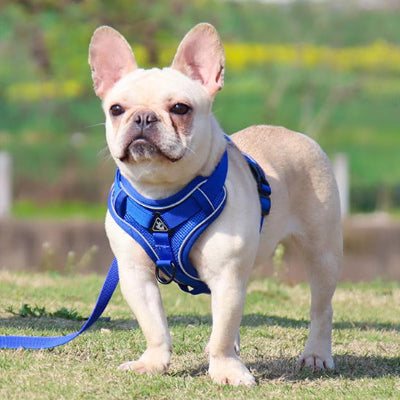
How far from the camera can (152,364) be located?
416 centimetres

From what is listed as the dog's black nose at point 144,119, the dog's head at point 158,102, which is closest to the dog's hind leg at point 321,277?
the dog's head at point 158,102

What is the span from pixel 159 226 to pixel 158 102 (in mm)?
583

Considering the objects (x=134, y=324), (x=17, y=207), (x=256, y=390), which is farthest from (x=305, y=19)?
(x=256, y=390)

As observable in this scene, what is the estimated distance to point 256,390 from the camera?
4.02 metres

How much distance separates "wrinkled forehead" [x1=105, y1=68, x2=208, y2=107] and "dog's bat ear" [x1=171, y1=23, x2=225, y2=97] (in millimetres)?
115

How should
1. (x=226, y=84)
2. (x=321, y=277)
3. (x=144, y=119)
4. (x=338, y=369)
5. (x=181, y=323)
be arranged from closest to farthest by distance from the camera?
(x=144, y=119) < (x=338, y=369) < (x=321, y=277) < (x=181, y=323) < (x=226, y=84)

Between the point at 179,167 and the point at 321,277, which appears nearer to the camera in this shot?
the point at 179,167

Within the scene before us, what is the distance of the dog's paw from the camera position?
4.64m

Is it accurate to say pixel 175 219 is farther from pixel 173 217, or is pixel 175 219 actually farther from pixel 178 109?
pixel 178 109

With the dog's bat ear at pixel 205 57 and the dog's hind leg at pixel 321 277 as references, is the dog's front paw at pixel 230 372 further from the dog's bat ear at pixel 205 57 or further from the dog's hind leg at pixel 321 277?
the dog's bat ear at pixel 205 57

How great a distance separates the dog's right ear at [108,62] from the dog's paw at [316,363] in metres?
1.80

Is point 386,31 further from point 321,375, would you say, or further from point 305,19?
point 321,375

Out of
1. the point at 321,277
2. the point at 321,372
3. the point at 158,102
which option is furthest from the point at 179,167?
the point at 321,372

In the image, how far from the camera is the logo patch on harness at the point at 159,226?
4.04m
